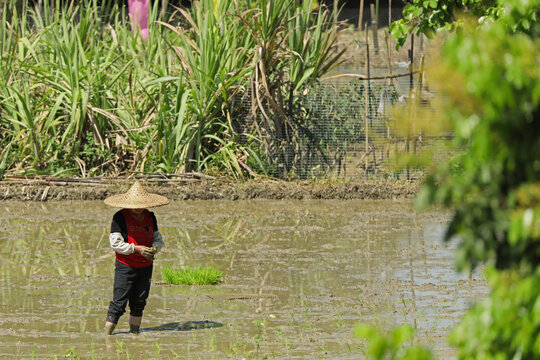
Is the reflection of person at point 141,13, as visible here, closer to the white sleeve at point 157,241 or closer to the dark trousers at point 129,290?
the white sleeve at point 157,241

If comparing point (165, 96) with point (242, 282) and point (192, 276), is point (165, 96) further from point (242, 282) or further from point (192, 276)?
point (192, 276)

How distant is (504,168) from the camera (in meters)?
2.79

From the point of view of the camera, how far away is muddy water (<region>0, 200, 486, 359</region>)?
23.0 ft

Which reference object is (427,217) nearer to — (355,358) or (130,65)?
(130,65)

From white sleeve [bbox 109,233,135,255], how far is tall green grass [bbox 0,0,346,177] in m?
7.69

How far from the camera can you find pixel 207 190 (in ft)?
47.1

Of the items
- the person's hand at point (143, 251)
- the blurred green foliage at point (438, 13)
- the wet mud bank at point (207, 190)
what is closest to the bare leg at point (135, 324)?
the person's hand at point (143, 251)

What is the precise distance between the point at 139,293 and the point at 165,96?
7.95 metres

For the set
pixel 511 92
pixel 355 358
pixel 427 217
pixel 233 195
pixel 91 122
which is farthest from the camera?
pixel 91 122

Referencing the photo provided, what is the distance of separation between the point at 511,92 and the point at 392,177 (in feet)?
41.9

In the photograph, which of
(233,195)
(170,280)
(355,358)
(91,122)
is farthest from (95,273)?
(91,122)

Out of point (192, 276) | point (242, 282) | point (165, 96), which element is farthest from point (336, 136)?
point (192, 276)

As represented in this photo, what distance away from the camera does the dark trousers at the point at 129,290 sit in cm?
733

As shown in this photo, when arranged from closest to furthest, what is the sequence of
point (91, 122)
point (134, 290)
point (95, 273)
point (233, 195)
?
1. point (134, 290)
2. point (95, 273)
3. point (233, 195)
4. point (91, 122)
